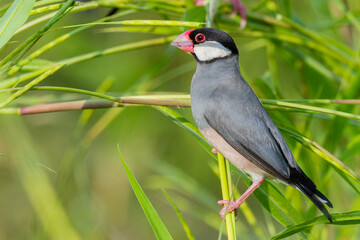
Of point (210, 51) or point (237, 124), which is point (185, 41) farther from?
point (237, 124)

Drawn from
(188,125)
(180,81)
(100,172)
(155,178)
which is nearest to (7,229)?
(100,172)

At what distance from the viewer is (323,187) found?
1468mm

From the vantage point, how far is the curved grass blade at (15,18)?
101 cm

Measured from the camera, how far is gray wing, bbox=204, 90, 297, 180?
125cm

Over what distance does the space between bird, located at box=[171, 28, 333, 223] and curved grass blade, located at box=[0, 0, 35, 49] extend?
0.45 meters

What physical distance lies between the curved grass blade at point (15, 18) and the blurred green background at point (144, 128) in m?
0.55

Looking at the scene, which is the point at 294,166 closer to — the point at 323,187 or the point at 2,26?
the point at 323,187

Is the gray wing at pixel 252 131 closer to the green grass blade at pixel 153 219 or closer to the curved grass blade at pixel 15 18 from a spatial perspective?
the green grass blade at pixel 153 219

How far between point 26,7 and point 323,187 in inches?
35.5

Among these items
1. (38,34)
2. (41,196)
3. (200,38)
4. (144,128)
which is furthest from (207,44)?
(144,128)

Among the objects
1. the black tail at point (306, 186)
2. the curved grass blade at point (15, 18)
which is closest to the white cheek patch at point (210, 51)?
the black tail at point (306, 186)

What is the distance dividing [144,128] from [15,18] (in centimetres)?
186

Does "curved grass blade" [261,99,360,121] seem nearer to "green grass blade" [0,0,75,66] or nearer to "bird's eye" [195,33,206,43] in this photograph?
"bird's eye" [195,33,206,43]

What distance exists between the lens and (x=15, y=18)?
1.02m
